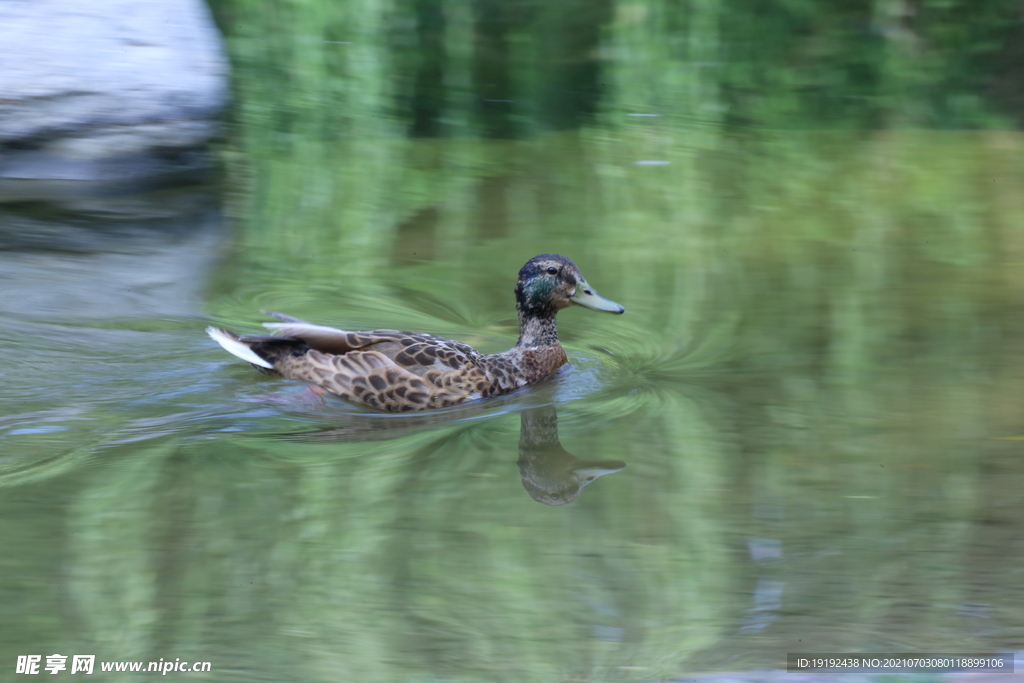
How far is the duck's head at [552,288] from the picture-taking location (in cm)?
634

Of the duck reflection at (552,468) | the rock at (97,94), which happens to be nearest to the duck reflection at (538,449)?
the duck reflection at (552,468)

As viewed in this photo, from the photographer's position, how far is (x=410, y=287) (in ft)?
24.9

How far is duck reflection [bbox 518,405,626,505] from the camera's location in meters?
4.79

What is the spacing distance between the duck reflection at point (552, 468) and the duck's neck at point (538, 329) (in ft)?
2.82

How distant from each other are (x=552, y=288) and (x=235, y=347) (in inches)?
67.0

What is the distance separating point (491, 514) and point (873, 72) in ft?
30.1

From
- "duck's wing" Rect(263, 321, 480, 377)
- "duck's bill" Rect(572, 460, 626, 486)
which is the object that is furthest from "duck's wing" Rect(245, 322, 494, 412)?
"duck's bill" Rect(572, 460, 626, 486)

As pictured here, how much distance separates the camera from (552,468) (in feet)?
16.6

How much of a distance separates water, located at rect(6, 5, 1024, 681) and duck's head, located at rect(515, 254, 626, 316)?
383 mm

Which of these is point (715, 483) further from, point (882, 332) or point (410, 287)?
point (410, 287)

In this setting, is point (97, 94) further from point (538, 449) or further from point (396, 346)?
point (538, 449)

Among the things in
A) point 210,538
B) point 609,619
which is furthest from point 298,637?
point 609,619

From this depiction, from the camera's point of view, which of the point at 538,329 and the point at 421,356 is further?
the point at 538,329

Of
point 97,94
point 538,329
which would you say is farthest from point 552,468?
point 97,94
